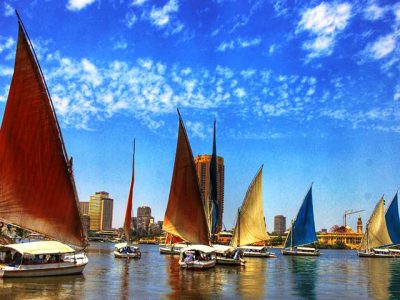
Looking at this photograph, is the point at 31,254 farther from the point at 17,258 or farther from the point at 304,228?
the point at 304,228

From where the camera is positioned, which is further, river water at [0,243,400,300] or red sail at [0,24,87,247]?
red sail at [0,24,87,247]

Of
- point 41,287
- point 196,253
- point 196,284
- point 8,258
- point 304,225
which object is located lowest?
point 41,287

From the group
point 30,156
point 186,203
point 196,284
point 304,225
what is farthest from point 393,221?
point 30,156

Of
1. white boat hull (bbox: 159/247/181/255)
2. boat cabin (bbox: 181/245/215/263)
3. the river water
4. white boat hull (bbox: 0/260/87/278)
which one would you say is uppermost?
boat cabin (bbox: 181/245/215/263)

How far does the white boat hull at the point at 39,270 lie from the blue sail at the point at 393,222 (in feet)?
330

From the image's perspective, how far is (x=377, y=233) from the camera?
127625mm

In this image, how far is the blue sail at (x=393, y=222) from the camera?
126875mm

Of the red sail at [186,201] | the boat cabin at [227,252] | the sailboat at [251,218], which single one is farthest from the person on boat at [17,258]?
the sailboat at [251,218]

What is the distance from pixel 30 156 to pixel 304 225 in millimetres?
89857

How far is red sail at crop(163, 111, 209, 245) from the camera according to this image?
6303 cm

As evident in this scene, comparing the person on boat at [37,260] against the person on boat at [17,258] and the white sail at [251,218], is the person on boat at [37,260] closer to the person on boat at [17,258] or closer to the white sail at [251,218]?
the person on boat at [17,258]

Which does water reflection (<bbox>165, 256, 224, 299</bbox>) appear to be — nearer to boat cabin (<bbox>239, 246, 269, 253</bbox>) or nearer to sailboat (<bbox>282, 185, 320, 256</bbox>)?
boat cabin (<bbox>239, 246, 269, 253</bbox>)

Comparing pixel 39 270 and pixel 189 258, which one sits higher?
pixel 189 258

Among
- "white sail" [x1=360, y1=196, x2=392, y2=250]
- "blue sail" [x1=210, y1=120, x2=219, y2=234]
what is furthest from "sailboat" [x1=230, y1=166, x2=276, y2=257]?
"white sail" [x1=360, y1=196, x2=392, y2=250]
